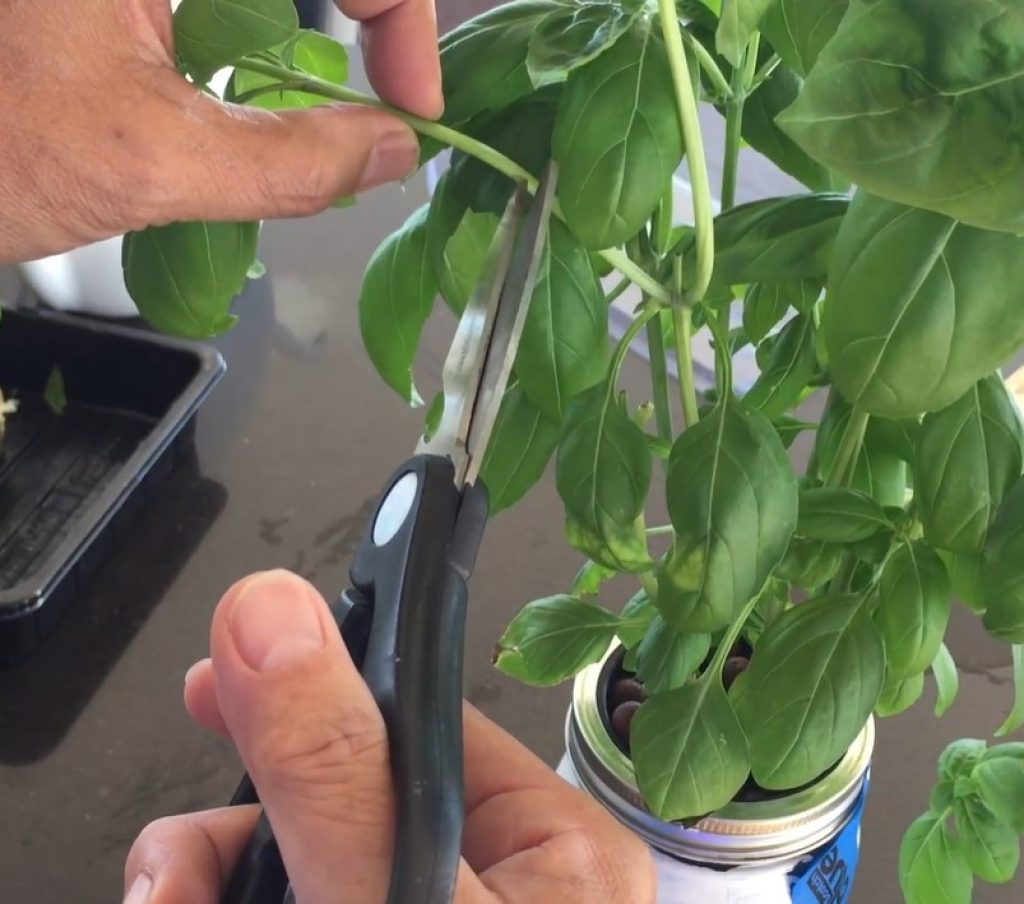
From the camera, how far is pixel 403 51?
0.42 metres

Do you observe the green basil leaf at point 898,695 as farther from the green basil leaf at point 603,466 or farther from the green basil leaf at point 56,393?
the green basil leaf at point 56,393

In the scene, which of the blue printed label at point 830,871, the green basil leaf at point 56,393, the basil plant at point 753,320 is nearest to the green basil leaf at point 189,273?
the basil plant at point 753,320

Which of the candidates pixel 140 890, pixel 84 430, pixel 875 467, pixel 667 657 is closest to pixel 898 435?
pixel 875 467

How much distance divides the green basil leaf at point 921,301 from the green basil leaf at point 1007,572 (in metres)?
0.07

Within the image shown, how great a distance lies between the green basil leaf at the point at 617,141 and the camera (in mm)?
371

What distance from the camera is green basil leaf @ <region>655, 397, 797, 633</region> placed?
0.41 m

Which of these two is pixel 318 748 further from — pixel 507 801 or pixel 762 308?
pixel 762 308

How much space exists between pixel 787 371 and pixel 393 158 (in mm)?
187

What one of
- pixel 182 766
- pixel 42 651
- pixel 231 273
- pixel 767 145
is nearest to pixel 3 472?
pixel 42 651

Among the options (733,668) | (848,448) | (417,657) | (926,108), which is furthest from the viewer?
(733,668)

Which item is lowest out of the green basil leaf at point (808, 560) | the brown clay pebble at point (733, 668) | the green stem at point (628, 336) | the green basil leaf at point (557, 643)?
the brown clay pebble at point (733, 668)

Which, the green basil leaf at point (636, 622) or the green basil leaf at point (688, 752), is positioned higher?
the green basil leaf at point (688, 752)

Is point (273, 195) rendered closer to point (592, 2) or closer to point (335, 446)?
point (592, 2)

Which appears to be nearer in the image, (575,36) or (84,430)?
(575,36)
